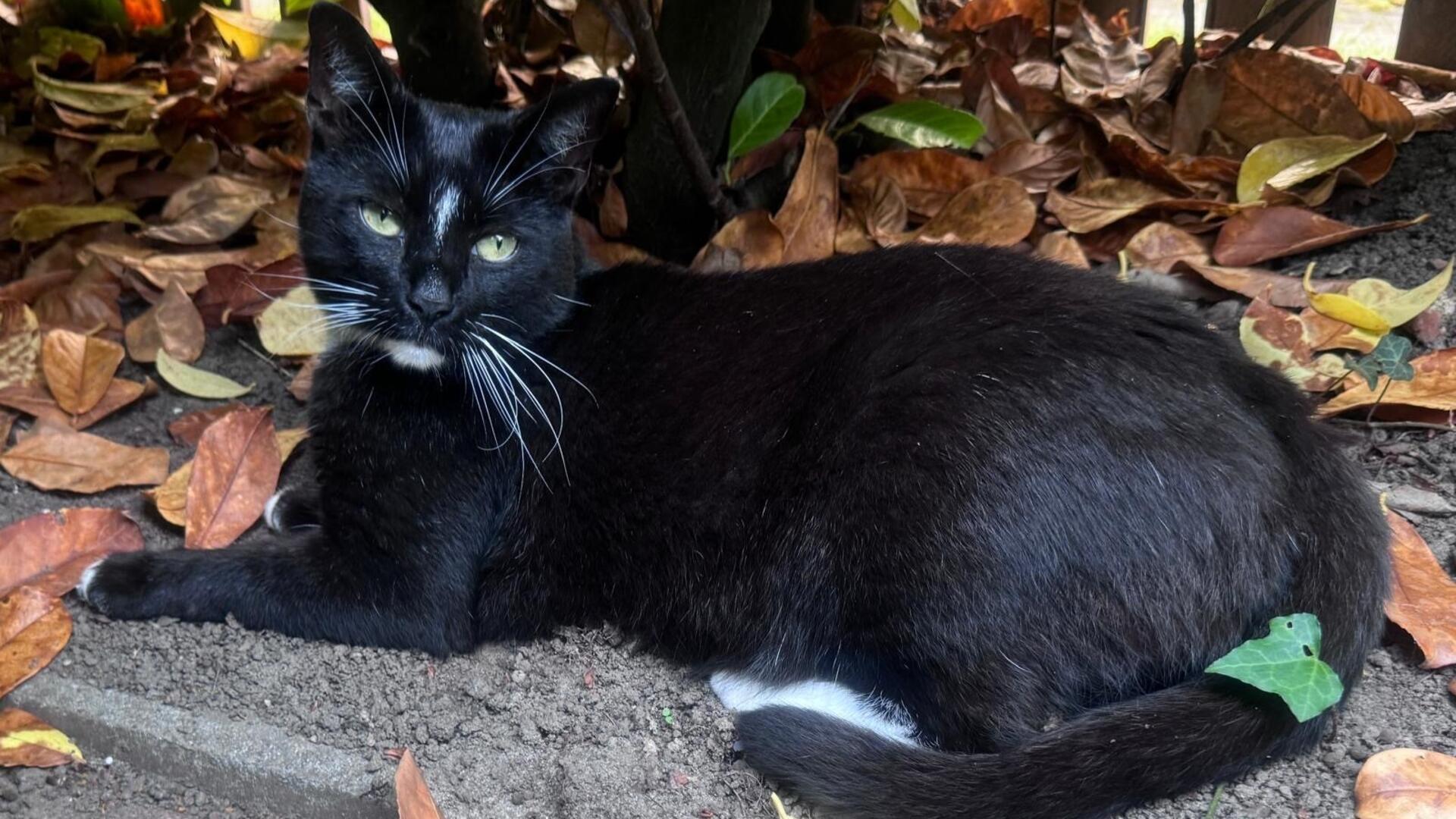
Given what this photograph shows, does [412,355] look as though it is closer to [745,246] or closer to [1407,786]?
[745,246]

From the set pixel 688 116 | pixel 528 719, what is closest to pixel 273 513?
pixel 528 719

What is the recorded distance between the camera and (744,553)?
2045mm

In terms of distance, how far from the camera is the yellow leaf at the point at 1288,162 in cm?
277

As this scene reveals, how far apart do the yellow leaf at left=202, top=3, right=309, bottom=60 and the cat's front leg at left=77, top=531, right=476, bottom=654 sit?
6.98 ft

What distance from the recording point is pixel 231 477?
2496mm

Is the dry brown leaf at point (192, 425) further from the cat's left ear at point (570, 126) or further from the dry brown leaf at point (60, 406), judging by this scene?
the cat's left ear at point (570, 126)

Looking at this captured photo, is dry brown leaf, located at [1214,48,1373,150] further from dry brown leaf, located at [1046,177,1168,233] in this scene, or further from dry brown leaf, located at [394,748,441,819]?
dry brown leaf, located at [394,748,441,819]

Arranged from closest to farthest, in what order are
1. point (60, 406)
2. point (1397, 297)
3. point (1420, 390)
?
point (1420, 390) → point (1397, 297) → point (60, 406)

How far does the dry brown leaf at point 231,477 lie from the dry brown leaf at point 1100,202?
1956mm

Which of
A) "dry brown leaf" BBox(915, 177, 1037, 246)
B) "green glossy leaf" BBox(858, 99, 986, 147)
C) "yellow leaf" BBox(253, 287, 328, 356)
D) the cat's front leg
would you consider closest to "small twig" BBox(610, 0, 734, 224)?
"green glossy leaf" BBox(858, 99, 986, 147)

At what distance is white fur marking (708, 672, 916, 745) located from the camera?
1830mm

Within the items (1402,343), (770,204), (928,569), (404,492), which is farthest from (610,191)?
(1402,343)

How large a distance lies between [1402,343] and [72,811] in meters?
2.50

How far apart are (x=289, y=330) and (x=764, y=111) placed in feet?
4.22
